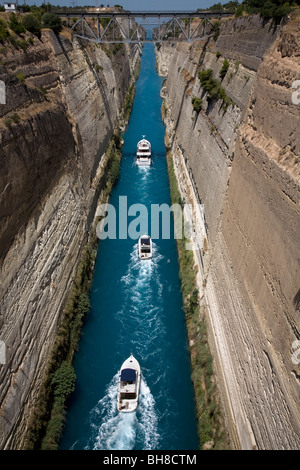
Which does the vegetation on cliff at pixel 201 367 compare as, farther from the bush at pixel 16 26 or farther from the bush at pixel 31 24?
the bush at pixel 31 24

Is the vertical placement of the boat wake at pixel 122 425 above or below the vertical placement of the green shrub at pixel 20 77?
below

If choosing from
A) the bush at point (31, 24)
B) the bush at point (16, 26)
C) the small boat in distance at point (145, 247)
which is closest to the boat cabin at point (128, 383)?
the small boat in distance at point (145, 247)

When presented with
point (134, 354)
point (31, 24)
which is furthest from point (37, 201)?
point (31, 24)

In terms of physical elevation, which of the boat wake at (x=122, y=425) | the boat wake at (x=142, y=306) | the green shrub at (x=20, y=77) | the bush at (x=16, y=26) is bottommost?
the boat wake at (x=142, y=306)

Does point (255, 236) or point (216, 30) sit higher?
point (216, 30)

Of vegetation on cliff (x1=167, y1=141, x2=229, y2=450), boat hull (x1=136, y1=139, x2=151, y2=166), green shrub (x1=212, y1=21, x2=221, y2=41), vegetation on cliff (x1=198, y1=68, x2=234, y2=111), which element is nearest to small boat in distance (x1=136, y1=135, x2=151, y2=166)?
boat hull (x1=136, y1=139, x2=151, y2=166)

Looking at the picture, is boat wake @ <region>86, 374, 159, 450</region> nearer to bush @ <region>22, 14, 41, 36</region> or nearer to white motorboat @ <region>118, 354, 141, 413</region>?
white motorboat @ <region>118, 354, 141, 413</region>

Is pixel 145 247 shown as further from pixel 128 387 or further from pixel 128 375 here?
pixel 128 387
